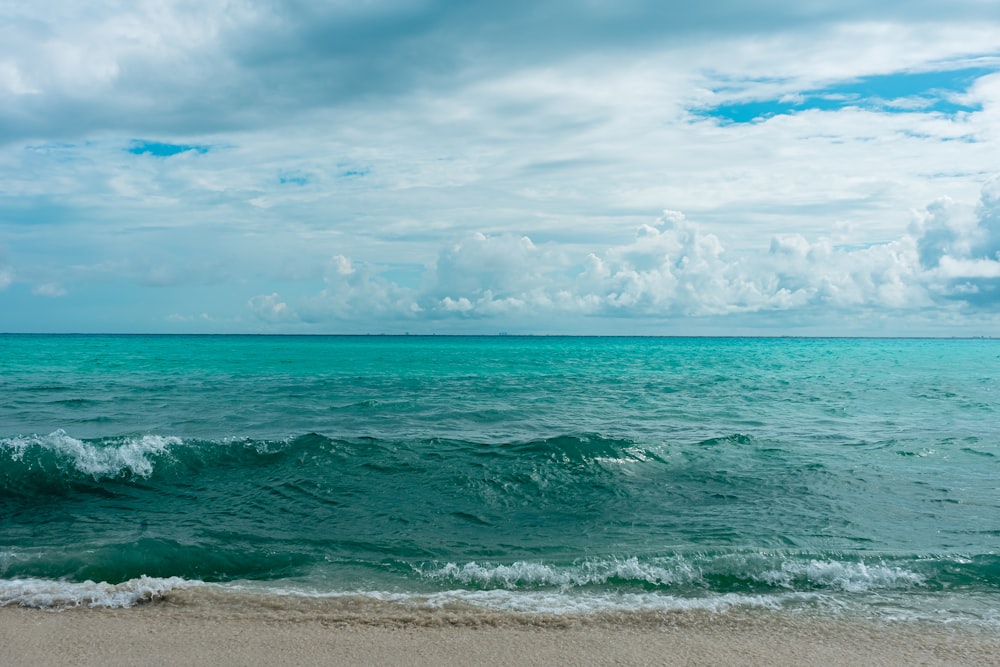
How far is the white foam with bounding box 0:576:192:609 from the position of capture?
7.31 meters

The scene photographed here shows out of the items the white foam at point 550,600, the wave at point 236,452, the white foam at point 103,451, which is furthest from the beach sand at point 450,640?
the wave at point 236,452

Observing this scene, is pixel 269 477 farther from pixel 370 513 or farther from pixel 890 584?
pixel 890 584

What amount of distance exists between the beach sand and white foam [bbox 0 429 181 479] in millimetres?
7500

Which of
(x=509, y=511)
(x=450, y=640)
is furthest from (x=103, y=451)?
(x=450, y=640)

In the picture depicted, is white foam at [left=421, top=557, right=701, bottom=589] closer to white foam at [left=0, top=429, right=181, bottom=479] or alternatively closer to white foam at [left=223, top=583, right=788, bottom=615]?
white foam at [left=223, top=583, right=788, bottom=615]

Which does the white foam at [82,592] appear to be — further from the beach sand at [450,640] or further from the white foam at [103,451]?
the white foam at [103,451]

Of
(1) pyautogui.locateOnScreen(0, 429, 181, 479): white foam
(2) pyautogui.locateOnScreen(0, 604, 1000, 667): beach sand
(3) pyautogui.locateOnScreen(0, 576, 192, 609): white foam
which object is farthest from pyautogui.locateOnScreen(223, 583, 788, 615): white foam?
(1) pyautogui.locateOnScreen(0, 429, 181, 479): white foam

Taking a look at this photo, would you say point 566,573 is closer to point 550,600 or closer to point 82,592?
point 550,600

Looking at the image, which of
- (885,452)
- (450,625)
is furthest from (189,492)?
(885,452)

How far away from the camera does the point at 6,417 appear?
21797 millimetres

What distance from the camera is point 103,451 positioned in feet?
48.2

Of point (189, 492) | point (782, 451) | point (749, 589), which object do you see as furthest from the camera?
point (782, 451)

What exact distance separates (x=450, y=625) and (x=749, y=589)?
3815 millimetres

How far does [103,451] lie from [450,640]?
11.7 meters
